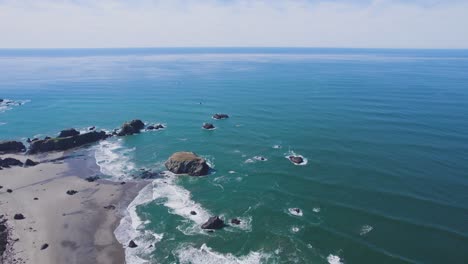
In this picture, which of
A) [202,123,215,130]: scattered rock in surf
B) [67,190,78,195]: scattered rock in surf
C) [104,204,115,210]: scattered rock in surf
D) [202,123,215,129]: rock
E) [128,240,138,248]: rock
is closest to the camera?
[128,240,138,248]: rock

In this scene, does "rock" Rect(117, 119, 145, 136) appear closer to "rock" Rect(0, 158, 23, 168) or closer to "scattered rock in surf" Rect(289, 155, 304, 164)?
"rock" Rect(0, 158, 23, 168)

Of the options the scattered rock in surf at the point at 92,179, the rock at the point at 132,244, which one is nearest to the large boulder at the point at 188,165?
the scattered rock in surf at the point at 92,179

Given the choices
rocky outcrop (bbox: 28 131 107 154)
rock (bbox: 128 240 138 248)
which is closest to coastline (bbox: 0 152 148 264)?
rock (bbox: 128 240 138 248)

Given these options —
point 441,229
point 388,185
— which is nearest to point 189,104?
point 388,185

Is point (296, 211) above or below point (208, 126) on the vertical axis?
below

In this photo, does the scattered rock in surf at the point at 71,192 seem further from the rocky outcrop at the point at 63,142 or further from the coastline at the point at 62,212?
the rocky outcrop at the point at 63,142

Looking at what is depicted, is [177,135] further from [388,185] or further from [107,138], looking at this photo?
[388,185]

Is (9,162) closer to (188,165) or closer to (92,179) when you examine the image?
(92,179)

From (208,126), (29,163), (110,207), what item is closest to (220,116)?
(208,126)
